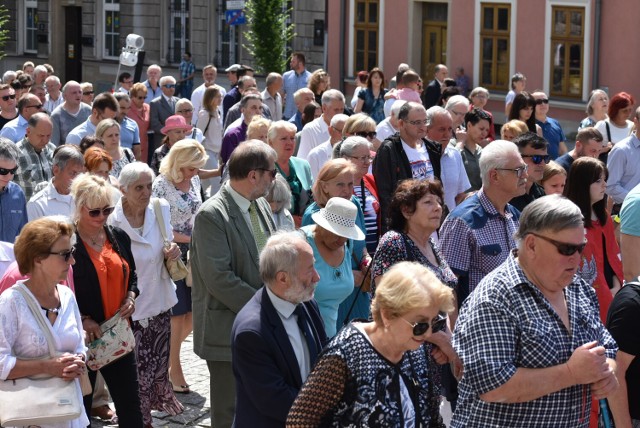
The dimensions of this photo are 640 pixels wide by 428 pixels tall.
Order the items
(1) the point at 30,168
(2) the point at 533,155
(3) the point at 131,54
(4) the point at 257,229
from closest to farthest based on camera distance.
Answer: (4) the point at 257,229, (2) the point at 533,155, (1) the point at 30,168, (3) the point at 131,54

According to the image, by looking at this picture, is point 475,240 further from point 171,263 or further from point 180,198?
point 180,198

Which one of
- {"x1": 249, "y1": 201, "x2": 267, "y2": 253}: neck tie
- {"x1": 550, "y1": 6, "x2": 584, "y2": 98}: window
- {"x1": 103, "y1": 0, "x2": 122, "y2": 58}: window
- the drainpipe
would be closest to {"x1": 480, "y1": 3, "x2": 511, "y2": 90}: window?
{"x1": 550, "y1": 6, "x2": 584, "y2": 98}: window

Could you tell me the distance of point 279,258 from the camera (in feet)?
16.1

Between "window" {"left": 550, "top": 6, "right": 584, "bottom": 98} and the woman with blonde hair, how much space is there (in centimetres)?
1738

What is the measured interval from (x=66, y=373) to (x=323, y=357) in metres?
1.78

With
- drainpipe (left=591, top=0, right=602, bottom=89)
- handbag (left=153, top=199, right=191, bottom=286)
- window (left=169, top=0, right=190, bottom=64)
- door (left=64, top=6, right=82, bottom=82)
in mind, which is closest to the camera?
handbag (left=153, top=199, right=191, bottom=286)

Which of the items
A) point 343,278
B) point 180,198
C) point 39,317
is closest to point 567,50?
point 180,198

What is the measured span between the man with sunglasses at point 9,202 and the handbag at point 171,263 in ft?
3.18

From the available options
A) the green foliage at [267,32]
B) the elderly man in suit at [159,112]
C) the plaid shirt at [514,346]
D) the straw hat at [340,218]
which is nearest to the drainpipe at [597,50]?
the green foliage at [267,32]

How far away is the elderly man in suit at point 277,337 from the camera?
471 centimetres

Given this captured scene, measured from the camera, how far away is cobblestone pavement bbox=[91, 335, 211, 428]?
298 inches

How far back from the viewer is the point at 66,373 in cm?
548

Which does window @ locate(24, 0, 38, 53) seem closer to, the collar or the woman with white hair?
the woman with white hair

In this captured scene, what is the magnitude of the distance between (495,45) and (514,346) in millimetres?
22486
